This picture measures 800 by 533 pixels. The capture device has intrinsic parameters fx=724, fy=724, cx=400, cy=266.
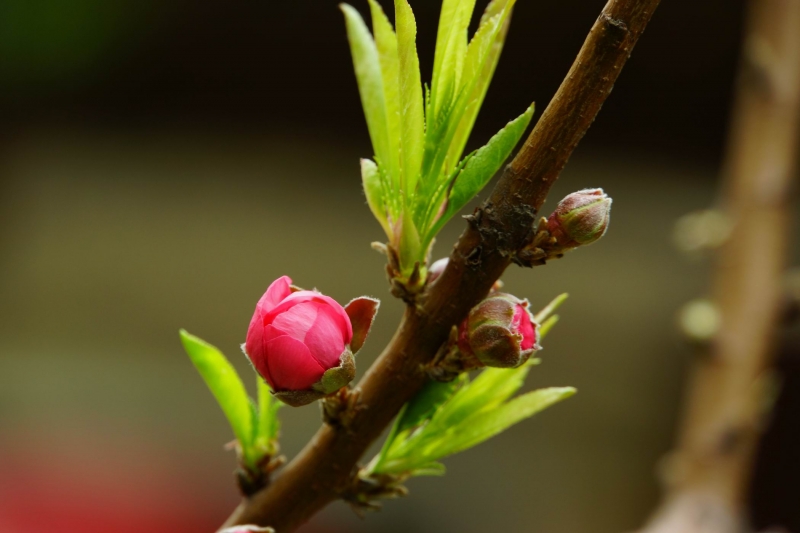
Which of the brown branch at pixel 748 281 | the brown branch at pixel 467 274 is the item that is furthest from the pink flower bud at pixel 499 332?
the brown branch at pixel 748 281

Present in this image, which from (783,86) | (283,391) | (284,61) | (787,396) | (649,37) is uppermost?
(284,61)

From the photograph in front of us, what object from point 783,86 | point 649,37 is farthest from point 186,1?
point 783,86

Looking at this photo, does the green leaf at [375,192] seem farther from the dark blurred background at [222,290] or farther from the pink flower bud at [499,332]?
the dark blurred background at [222,290]

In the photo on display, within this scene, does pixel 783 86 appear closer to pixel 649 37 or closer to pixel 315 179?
pixel 649 37

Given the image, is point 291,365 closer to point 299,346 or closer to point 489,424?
point 299,346

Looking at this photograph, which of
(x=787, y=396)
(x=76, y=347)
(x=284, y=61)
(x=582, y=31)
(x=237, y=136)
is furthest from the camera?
Answer: (x=76, y=347)

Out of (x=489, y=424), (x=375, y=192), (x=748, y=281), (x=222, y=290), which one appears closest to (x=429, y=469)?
(x=489, y=424)
